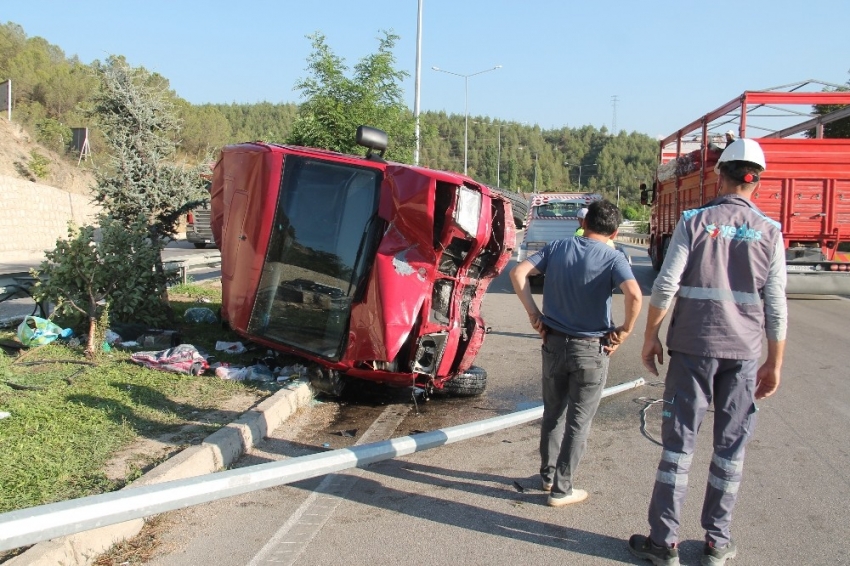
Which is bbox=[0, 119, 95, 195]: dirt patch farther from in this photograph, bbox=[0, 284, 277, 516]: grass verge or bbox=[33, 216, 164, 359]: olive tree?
bbox=[0, 284, 277, 516]: grass verge

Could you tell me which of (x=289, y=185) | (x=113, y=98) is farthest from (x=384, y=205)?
(x=113, y=98)

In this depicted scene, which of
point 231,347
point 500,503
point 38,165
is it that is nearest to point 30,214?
point 38,165

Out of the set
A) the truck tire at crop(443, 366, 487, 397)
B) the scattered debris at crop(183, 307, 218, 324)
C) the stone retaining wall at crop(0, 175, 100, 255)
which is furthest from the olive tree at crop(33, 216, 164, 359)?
the stone retaining wall at crop(0, 175, 100, 255)

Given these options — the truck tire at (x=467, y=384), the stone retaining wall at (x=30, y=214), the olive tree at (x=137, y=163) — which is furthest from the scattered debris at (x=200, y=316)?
the stone retaining wall at (x=30, y=214)

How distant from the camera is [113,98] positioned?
8.79 m

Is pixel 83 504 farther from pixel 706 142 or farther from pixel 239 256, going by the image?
pixel 706 142

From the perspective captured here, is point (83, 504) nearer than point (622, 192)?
Yes

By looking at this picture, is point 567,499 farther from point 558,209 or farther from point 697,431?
point 558,209

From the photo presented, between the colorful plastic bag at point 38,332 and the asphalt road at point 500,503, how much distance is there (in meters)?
2.85

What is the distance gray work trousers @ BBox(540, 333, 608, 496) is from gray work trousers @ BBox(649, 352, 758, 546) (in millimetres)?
651

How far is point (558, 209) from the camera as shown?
17.8 m

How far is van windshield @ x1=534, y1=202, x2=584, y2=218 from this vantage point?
17.6 metres

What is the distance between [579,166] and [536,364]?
387 feet

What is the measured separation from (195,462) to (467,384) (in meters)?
3.01
